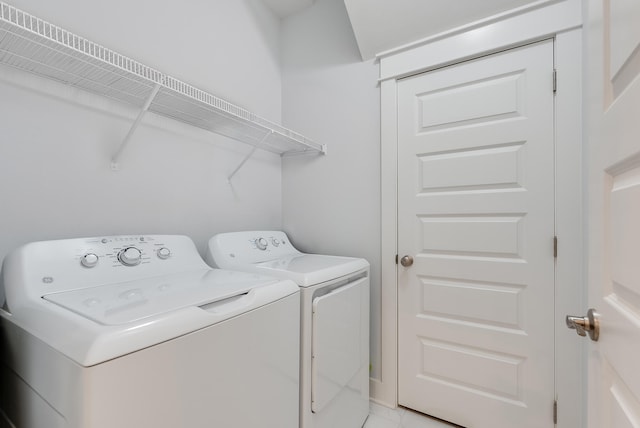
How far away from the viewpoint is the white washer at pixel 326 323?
1191 mm

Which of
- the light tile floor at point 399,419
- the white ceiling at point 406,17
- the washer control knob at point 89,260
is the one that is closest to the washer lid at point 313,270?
the washer control knob at point 89,260

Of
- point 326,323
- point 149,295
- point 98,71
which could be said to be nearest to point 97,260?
point 149,295

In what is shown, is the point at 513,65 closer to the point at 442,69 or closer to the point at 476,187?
the point at 442,69

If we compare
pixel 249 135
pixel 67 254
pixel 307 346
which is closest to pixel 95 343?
pixel 67 254

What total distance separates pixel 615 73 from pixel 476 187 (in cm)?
106

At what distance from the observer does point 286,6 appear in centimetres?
223

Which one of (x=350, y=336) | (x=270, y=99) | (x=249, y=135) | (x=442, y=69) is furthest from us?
(x=270, y=99)

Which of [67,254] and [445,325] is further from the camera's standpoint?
[445,325]

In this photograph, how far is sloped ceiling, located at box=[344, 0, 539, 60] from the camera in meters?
1.54

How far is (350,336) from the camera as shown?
1480 mm

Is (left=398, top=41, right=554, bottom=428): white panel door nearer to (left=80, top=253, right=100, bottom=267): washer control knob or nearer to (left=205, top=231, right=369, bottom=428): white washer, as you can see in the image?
(left=205, top=231, right=369, bottom=428): white washer

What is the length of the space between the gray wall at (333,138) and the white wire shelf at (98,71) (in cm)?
61

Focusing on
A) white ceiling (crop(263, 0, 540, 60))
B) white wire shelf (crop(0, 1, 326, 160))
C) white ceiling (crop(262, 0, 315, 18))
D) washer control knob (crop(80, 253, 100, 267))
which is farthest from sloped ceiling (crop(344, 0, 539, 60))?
washer control knob (crop(80, 253, 100, 267))

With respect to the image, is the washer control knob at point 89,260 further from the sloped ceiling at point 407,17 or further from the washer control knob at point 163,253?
the sloped ceiling at point 407,17
